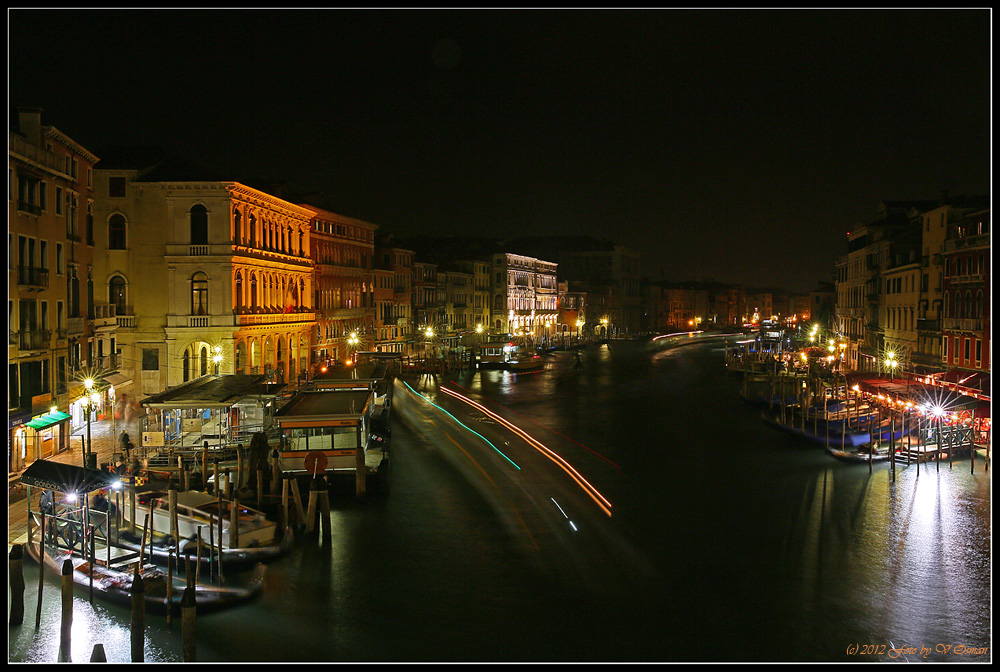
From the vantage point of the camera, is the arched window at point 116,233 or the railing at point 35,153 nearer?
the railing at point 35,153

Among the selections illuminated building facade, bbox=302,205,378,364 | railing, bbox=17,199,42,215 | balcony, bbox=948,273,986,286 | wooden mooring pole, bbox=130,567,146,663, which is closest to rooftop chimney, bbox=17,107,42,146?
railing, bbox=17,199,42,215

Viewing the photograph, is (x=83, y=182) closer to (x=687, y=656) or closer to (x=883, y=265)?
(x=687, y=656)

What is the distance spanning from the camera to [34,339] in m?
19.0

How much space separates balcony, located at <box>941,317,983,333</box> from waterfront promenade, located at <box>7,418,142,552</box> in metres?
27.9

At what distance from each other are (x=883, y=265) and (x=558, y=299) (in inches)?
2212

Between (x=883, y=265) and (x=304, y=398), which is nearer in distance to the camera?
(x=304, y=398)

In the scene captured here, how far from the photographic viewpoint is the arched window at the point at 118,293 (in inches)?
1145

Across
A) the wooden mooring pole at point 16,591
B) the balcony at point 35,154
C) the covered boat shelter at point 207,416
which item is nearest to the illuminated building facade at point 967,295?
the covered boat shelter at point 207,416

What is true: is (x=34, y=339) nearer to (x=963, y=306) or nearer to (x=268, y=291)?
(x=268, y=291)

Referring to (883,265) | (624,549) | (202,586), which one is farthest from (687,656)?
(883,265)

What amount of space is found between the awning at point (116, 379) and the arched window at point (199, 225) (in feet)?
18.9

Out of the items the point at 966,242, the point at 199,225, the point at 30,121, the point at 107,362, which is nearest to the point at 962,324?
the point at 966,242

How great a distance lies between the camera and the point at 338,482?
19.3 m

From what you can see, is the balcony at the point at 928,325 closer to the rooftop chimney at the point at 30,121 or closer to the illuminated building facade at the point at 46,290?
the illuminated building facade at the point at 46,290
